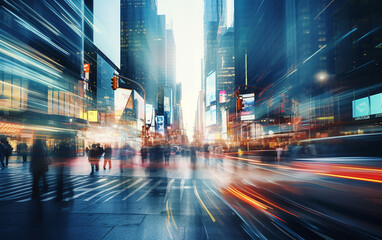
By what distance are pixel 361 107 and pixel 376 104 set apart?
3.15m

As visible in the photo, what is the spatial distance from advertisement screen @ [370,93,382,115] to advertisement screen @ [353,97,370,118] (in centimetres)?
72

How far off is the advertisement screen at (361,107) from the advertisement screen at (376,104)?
719mm

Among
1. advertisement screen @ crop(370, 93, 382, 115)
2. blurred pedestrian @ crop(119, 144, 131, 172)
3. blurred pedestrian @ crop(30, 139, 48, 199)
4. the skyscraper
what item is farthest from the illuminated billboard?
the skyscraper

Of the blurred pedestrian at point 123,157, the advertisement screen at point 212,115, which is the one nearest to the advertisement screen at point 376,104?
the blurred pedestrian at point 123,157

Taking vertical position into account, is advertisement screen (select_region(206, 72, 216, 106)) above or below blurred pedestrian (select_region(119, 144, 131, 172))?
above

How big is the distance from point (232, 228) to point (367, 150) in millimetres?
7838

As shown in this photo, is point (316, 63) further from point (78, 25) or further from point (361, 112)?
point (78, 25)

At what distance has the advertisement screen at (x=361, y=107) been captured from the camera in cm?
3062

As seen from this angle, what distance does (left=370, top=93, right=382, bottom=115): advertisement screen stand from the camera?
2830 cm

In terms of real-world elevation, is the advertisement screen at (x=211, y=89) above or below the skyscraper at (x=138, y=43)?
below

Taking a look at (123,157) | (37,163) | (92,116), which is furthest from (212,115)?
(37,163)

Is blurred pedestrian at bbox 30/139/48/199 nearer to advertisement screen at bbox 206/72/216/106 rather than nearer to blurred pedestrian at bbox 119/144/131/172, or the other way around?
blurred pedestrian at bbox 119/144/131/172

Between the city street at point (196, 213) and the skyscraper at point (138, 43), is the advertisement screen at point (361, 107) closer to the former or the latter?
the city street at point (196, 213)

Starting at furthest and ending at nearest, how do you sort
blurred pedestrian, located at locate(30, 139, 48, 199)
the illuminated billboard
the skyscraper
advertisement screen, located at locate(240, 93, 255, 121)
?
1. the skyscraper
2. advertisement screen, located at locate(240, 93, 255, 121)
3. the illuminated billboard
4. blurred pedestrian, located at locate(30, 139, 48, 199)
